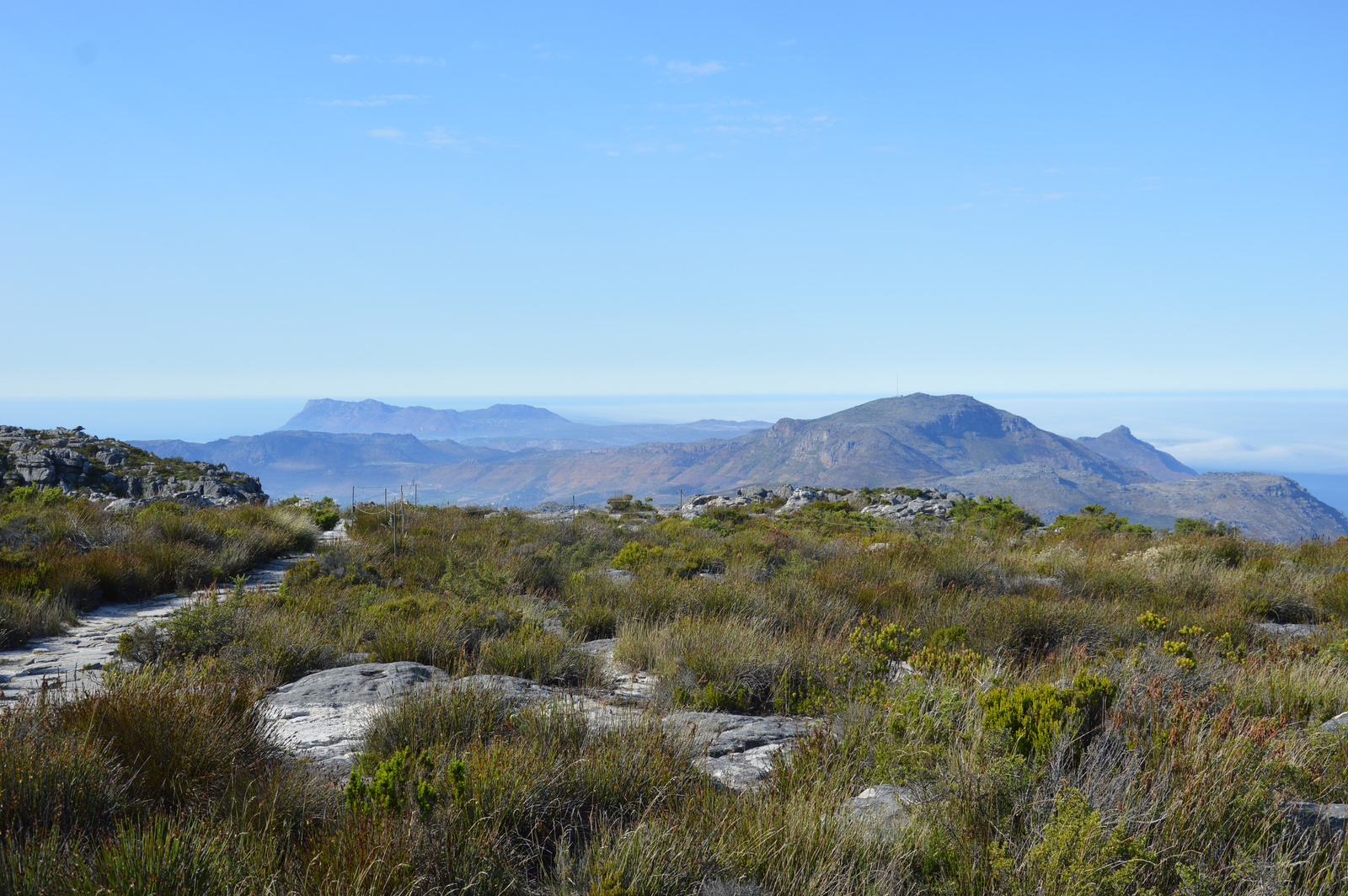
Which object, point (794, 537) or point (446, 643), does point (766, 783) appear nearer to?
point (446, 643)

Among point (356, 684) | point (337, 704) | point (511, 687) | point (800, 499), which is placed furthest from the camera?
point (800, 499)

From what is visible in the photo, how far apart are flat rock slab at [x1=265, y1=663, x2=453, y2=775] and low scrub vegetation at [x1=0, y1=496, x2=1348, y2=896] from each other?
246mm

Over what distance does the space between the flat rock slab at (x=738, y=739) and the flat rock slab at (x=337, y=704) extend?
1.69 m

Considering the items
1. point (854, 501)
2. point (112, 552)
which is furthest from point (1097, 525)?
point (112, 552)

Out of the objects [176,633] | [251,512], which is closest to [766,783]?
[176,633]

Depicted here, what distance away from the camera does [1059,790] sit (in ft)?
10.1

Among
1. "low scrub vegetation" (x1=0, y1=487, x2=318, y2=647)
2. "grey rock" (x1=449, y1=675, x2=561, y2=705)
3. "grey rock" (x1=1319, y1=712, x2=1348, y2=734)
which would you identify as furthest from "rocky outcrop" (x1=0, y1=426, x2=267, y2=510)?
"grey rock" (x1=1319, y1=712, x2=1348, y2=734)

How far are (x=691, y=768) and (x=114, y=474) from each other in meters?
33.1

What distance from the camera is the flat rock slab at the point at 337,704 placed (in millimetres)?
4016

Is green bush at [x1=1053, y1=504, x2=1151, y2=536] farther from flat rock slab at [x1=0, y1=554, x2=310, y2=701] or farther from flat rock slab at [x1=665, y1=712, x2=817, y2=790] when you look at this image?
flat rock slab at [x1=0, y1=554, x2=310, y2=701]

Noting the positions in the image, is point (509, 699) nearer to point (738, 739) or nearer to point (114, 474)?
point (738, 739)

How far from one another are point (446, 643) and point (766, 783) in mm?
3741

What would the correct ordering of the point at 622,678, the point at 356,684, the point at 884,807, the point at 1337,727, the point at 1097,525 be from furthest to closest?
the point at 1097,525
the point at 622,678
the point at 356,684
the point at 1337,727
the point at 884,807

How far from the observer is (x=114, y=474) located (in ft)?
90.5
